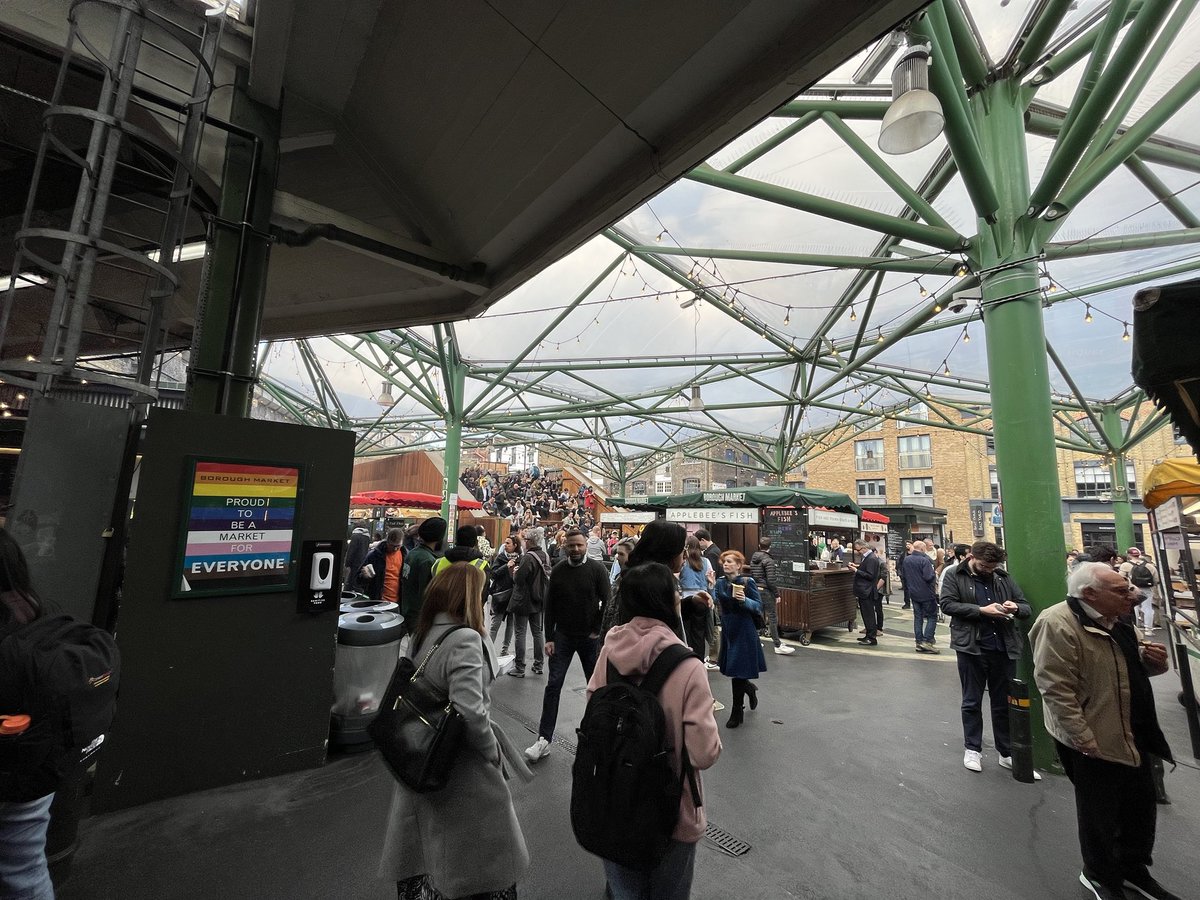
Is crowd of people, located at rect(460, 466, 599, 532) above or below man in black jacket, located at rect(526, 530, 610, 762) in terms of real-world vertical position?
above

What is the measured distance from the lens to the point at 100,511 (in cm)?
324

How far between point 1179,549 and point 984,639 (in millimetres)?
3169

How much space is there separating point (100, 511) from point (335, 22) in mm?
3692

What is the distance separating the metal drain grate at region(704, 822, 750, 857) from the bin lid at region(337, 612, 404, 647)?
2.87 m

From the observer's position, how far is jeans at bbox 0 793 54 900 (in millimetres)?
1822

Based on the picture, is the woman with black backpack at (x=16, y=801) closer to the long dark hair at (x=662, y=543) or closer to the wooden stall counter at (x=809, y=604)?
the long dark hair at (x=662, y=543)

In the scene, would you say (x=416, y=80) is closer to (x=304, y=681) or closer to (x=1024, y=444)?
(x=304, y=681)

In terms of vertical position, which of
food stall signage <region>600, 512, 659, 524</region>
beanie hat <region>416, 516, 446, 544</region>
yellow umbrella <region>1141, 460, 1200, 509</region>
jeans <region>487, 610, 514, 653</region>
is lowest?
jeans <region>487, 610, 514, 653</region>

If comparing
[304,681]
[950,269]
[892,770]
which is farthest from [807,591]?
[304,681]

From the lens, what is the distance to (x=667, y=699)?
201cm

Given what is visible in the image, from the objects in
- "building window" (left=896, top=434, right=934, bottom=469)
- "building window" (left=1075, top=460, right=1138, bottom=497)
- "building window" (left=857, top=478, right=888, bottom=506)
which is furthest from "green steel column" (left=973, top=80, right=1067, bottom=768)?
"building window" (left=857, top=478, right=888, bottom=506)

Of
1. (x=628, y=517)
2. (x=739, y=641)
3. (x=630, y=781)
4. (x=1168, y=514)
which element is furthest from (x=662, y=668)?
(x=628, y=517)

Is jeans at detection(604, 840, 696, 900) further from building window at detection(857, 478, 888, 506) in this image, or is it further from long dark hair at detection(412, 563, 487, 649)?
building window at detection(857, 478, 888, 506)

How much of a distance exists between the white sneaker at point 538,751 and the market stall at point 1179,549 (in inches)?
211
